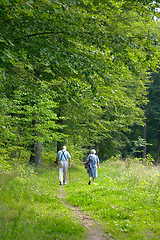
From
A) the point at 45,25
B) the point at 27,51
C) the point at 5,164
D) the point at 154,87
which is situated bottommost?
the point at 5,164

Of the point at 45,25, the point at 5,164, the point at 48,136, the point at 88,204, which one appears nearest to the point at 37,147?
the point at 48,136

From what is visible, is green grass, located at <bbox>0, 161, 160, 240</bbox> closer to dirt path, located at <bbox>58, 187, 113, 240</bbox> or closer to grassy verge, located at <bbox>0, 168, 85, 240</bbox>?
grassy verge, located at <bbox>0, 168, 85, 240</bbox>

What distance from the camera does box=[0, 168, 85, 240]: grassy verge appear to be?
519 centimetres

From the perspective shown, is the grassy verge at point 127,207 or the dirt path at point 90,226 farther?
the grassy verge at point 127,207

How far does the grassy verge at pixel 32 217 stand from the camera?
519cm

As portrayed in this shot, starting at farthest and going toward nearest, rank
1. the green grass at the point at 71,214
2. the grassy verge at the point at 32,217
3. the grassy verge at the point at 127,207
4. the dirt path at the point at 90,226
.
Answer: the grassy verge at the point at 127,207 → the dirt path at the point at 90,226 → the green grass at the point at 71,214 → the grassy verge at the point at 32,217

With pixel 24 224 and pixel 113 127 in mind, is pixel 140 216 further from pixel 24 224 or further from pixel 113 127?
pixel 113 127

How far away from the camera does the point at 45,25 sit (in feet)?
18.9

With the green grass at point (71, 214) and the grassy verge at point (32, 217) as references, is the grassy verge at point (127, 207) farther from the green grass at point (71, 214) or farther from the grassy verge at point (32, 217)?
the grassy verge at point (32, 217)

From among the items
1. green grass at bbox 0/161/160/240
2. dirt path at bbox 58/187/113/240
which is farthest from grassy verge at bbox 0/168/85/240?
dirt path at bbox 58/187/113/240

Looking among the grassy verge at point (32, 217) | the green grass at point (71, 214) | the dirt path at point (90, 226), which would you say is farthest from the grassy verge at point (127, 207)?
the grassy verge at point (32, 217)

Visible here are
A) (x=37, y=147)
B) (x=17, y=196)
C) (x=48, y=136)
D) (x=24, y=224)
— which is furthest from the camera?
(x=37, y=147)

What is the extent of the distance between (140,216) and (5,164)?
250 inches

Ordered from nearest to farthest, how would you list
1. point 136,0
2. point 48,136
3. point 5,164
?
point 136,0 < point 5,164 < point 48,136
